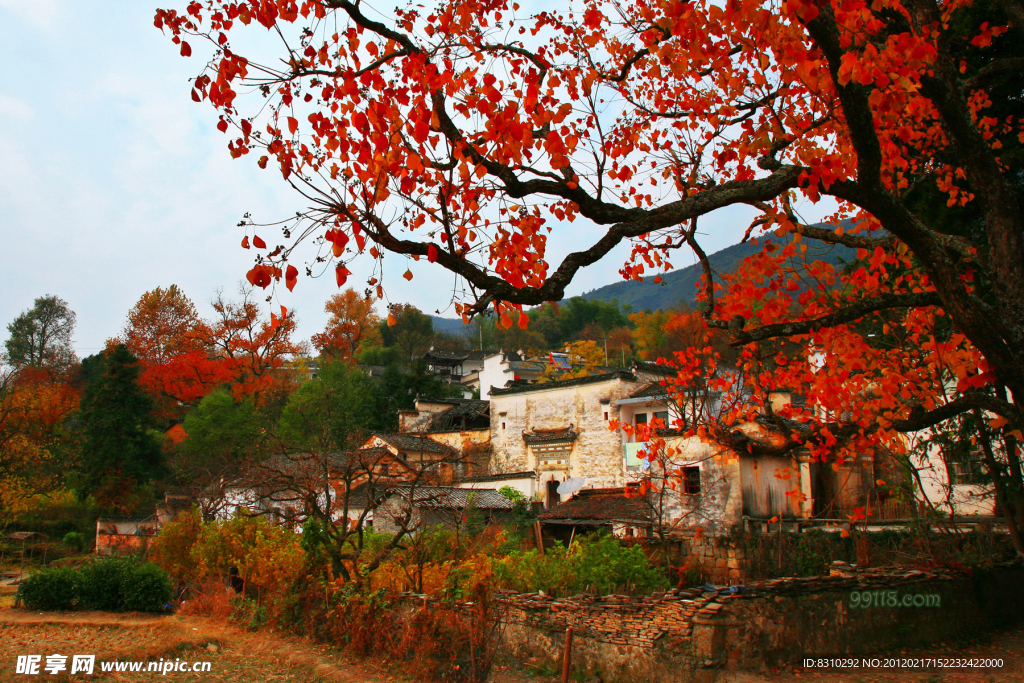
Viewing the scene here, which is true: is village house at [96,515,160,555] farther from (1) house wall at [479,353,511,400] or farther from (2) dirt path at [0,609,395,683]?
(1) house wall at [479,353,511,400]

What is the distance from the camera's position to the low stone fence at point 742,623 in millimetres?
7758

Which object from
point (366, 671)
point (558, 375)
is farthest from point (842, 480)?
point (558, 375)

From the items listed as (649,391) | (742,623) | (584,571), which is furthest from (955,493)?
(649,391)

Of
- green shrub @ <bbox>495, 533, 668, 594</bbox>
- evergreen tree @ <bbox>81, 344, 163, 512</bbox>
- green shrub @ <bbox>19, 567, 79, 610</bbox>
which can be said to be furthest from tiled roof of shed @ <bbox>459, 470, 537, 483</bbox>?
green shrub @ <bbox>495, 533, 668, 594</bbox>

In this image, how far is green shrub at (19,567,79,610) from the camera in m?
12.6

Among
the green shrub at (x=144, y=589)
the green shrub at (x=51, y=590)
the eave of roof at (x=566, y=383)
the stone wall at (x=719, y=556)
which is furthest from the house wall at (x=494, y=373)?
the green shrub at (x=51, y=590)

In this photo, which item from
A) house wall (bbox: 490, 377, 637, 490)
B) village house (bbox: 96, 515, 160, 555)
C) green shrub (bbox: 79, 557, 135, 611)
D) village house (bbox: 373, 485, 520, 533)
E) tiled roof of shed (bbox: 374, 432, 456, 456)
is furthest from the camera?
tiled roof of shed (bbox: 374, 432, 456, 456)

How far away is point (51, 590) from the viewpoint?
12.7 metres

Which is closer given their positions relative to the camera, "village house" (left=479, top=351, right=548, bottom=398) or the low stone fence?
the low stone fence

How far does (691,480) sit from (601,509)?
2846 millimetres

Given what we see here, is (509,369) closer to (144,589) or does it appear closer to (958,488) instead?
(958,488)

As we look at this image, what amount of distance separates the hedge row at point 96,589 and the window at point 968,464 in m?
15.5

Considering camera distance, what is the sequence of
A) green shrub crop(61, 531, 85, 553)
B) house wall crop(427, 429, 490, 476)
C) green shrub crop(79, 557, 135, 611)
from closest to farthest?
1. green shrub crop(79, 557, 135, 611)
2. green shrub crop(61, 531, 85, 553)
3. house wall crop(427, 429, 490, 476)

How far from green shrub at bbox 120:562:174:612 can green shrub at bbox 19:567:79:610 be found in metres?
1.04
